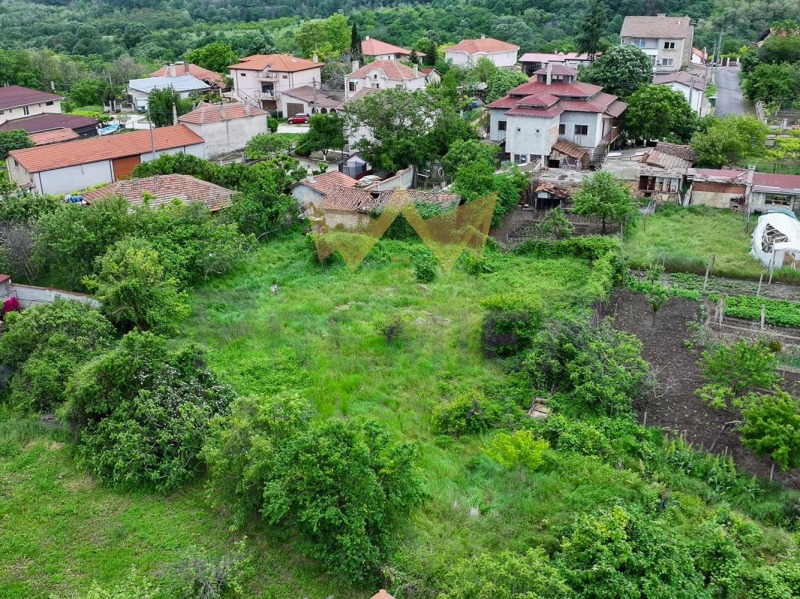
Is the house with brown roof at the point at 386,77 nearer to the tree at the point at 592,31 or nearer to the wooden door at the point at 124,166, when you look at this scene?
the tree at the point at 592,31

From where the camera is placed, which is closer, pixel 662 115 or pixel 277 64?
pixel 662 115

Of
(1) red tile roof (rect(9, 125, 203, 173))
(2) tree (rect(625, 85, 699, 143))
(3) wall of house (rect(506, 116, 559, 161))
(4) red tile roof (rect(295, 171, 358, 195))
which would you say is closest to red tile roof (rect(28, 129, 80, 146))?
(1) red tile roof (rect(9, 125, 203, 173))

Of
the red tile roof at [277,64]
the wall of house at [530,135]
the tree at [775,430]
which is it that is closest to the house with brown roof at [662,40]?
the wall of house at [530,135]

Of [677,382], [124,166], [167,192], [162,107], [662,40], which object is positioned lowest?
[677,382]

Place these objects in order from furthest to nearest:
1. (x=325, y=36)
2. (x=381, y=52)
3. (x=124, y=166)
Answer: (x=325, y=36) → (x=381, y=52) → (x=124, y=166)

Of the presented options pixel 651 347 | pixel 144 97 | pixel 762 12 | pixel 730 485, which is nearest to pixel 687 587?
pixel 730 485

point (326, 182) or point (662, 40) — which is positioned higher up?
point (662, 40)

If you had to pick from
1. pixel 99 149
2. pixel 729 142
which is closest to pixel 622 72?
pixel 729 142

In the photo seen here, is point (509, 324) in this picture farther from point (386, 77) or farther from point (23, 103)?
point (23, 103)
